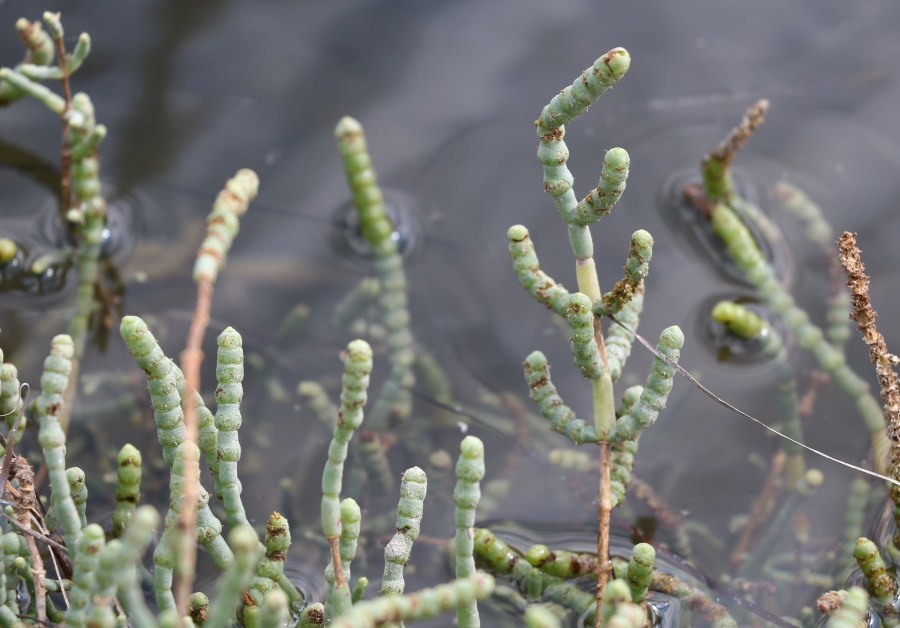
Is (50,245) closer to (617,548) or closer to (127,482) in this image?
(127,482)

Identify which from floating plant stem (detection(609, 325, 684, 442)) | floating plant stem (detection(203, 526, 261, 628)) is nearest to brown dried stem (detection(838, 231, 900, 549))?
floating plant stem (detection(609, 325, 684, 442))

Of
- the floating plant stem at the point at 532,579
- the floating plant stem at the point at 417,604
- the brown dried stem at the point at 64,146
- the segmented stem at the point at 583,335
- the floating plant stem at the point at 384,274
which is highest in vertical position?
the brown dried stem at the point at 64,146

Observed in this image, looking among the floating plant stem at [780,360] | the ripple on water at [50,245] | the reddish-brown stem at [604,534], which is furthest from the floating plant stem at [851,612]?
the ripple on water at [50,245]

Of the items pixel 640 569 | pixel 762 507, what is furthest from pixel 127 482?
pixel 762 507

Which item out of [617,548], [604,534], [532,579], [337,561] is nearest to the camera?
[337,561]

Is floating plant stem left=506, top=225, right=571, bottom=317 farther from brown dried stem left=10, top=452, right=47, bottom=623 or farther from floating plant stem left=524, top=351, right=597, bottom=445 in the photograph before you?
brown dried stem left=10, top=452, right=47, bottom=623

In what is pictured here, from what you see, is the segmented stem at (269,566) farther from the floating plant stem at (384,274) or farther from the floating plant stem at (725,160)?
the floating plant stem at (725,160)

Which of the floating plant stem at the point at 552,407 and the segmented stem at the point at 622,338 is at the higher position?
the segmented stem at the point at 622,338
